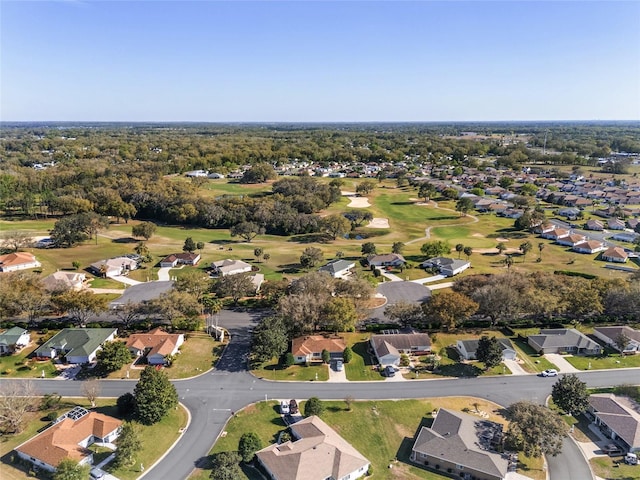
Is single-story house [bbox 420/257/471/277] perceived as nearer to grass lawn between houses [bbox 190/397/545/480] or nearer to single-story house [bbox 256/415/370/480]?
grass lawn between houses [bbox 190/397/545/480]

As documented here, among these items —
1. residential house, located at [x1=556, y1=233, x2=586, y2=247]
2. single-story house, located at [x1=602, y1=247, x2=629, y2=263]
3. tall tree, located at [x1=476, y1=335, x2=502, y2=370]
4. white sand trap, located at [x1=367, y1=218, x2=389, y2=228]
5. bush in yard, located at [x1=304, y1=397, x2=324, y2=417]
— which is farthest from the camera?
white sand trap, located at [x1=367, y1=218, x2=389, y2=228]

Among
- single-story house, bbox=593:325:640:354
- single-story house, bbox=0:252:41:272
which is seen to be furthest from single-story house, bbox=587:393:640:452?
single-story house, bbox=0:252:41:272

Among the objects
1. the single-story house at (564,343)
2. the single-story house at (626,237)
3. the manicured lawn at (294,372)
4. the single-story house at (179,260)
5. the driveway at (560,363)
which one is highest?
the single-story house at (626,237)

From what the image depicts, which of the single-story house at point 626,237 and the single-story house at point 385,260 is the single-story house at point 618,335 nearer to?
the single-story house at point 385,260

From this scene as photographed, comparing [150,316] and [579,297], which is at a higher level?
[579,297]

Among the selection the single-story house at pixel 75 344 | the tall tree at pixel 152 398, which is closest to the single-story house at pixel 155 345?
the single-story house at pixel 75 344

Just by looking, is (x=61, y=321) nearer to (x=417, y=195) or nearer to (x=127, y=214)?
(x=127, y=214)

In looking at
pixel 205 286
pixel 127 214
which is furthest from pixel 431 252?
pixel 127 214
